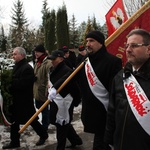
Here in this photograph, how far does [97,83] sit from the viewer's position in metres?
3.67

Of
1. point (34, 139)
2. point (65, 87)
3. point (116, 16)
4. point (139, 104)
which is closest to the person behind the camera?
point (139, 104)

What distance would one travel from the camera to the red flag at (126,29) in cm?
381

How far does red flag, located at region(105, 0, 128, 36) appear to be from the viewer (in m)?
4.27

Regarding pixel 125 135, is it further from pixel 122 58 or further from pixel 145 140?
pixel 122 58

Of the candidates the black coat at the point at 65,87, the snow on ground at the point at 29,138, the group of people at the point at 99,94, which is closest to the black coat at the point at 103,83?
the group of people at the point at 99,94

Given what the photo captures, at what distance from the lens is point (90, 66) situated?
3.76 metres

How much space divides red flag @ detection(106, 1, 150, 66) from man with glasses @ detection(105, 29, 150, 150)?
52.3 inches

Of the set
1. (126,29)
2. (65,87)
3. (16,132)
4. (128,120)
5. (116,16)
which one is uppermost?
(116,16)

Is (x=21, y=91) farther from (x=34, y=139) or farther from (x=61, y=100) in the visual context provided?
(x=34, y=139)

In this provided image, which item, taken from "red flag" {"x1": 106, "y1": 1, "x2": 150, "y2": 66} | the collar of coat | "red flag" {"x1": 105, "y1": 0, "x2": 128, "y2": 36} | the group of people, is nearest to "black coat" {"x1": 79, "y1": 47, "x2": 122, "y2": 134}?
the group of people

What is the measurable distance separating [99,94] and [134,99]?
1.24 metres

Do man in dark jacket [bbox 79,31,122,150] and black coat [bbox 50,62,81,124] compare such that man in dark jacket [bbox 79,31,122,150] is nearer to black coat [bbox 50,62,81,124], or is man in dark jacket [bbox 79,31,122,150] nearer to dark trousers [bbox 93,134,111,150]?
dark trousers [bbox 93,134,111,150]

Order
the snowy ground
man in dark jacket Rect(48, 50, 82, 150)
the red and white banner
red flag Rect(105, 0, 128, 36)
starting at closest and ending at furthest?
the red and white banner < red flag Rect(105, 0, 128, 36) < man in dark jacket Rect(48, 50, 82, 150) < the snowy ground

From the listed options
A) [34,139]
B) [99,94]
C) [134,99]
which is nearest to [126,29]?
[99,94]
